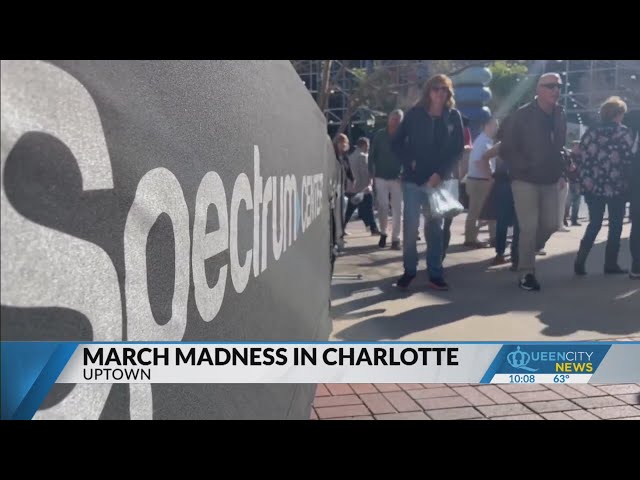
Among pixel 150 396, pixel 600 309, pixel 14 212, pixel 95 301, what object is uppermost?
pixel 14 212

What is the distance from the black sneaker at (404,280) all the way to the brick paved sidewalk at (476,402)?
1436mm

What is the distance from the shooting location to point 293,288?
250cm

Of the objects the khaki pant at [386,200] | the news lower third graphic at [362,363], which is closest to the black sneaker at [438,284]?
the khaki pant at [386,200]

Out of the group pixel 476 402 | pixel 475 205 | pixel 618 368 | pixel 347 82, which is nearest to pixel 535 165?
pixel 475 205

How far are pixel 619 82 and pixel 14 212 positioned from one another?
2.35m

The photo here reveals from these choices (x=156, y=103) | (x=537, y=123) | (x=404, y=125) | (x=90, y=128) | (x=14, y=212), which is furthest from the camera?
(x=404, y=125)

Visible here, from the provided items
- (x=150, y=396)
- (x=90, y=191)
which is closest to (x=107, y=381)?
(x=150, y=396)

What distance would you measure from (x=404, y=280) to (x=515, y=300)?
104cm

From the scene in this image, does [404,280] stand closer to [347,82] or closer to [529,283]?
[529,283]

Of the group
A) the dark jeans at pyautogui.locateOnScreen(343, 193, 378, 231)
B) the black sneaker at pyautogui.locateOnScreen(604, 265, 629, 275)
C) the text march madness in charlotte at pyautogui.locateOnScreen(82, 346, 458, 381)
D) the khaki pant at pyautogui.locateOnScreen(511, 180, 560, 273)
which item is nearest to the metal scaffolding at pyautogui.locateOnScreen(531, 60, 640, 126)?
the khaki pant at pyautogui.locateOnScreen(511, 180, 560, 273)

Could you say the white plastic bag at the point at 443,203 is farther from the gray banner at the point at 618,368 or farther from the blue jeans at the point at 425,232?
the gray banner at the point at 618,368

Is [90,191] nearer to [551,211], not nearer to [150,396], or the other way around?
[150,396]

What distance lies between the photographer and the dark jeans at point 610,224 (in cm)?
448

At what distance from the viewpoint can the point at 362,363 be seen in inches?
59.2
